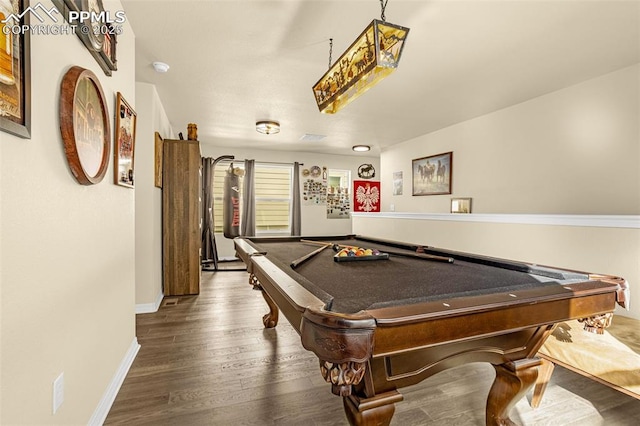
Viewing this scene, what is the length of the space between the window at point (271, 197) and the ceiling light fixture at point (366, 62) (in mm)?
4846

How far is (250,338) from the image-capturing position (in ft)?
8.59

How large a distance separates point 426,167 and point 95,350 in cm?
506

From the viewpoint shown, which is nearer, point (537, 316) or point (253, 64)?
point (537, 316)

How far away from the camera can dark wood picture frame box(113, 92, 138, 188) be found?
6.19ft

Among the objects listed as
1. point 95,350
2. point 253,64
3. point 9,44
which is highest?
point 253,64

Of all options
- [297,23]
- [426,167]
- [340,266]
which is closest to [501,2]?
[297,23]

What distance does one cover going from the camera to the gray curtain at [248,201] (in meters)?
6.65

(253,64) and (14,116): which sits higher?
(253,64)

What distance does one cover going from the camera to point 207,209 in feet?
19.9

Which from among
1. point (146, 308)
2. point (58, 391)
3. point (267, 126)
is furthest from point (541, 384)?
point (267, 126)

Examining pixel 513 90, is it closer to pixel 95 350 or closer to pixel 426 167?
pixel 426 167

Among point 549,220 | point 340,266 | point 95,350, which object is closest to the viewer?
point 95,350

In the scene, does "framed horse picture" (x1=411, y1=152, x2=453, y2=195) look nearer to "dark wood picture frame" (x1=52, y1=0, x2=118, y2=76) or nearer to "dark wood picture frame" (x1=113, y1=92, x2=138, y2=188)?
"dark wood picture frame" (x1=113, y1=92, x2=138, y2=188)

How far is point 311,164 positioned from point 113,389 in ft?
19.5
